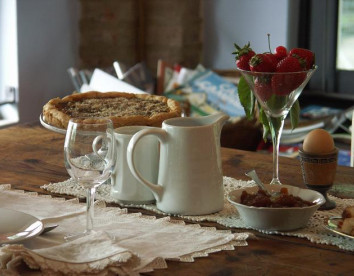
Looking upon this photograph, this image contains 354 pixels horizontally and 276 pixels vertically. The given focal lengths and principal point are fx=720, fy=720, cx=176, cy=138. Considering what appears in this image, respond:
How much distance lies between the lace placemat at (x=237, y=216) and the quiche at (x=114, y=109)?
0.46 ft

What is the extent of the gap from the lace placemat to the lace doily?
0.12 feet

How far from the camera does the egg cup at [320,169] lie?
1246 mm

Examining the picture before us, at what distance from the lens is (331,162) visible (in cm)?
125

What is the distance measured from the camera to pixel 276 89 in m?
1.23

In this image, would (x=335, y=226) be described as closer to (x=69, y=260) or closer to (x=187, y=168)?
(x=187, y=168)

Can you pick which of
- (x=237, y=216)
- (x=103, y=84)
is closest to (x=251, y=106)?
(x=237, y=216)

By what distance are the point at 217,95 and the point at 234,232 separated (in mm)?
2175

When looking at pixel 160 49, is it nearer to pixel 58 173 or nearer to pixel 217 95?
pixel 217 95

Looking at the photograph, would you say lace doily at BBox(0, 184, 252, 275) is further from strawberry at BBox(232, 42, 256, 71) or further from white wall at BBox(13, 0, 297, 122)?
white wall at BBox(13, 0, 297, 122)

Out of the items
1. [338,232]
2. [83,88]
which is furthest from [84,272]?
[83,88]

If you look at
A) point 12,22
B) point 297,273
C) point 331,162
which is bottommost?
point 297,273

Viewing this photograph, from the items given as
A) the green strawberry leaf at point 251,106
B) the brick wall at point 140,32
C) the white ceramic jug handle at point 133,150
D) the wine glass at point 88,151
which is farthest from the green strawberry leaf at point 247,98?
the brick wall at point 140,32

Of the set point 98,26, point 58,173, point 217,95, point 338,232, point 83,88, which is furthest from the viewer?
point 98,26

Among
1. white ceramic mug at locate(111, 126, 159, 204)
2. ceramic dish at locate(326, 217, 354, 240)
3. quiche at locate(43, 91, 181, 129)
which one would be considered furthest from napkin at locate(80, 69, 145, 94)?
ceramic dish at locate(326, 217, 354, 240)
